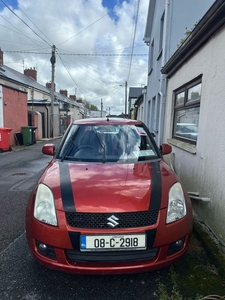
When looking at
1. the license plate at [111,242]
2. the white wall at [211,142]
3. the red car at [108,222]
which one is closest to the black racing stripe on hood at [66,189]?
the red car at [108,222]

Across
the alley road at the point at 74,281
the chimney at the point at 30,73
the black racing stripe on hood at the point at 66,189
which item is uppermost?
the chimney at the point at 30,73

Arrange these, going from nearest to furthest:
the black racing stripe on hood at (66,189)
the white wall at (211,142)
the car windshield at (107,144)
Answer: the black racing stripe on hood at (66,189) → the white wall at (211,142) → the car windshield at (107,144)

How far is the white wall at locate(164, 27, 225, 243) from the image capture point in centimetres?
271

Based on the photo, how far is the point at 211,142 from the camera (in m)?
2.97

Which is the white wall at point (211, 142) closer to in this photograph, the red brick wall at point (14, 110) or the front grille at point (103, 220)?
the front grille at point (103, 220)

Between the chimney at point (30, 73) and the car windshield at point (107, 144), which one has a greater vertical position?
the chimney at point (30, 73)

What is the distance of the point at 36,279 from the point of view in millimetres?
2133

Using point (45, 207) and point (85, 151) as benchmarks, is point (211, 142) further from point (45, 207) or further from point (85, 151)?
point (45, 207)

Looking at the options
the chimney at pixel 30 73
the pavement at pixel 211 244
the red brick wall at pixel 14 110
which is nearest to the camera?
the pavement at pixel 211 244

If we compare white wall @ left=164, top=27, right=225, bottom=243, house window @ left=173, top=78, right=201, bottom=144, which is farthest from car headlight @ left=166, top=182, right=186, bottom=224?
house window @ left=173, top=78, right=201, bottom=144

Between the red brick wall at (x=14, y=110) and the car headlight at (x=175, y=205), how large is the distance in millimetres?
12347

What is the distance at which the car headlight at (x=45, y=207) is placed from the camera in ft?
6.40

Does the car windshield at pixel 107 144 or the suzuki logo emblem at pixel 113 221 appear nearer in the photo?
the suzuki logo emblem at pixel 113 221

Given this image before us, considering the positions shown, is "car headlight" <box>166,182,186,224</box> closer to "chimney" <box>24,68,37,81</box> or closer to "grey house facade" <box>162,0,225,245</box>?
"grey house facade" <box>162,0,225,245</box>
